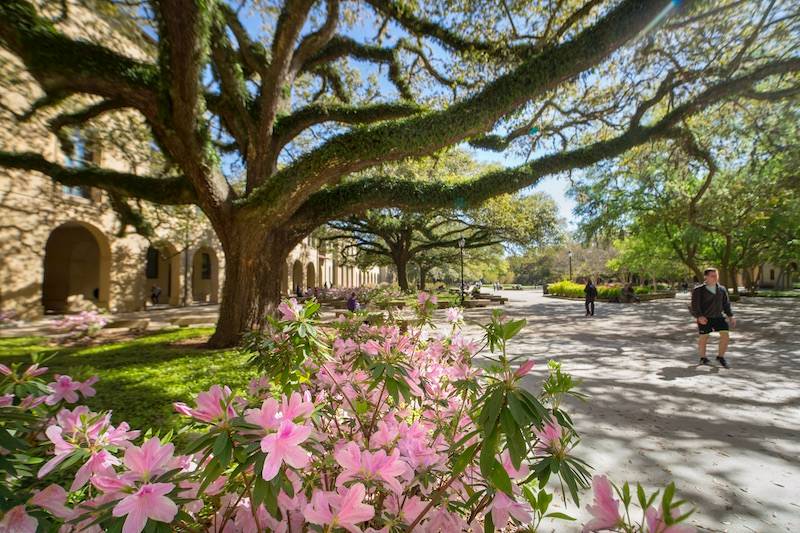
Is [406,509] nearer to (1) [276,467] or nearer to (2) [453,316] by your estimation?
(1) [276,467]

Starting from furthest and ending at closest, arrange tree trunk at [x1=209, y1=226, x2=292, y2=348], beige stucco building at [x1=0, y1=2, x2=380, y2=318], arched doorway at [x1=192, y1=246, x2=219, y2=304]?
arched doorway at [x1=192, y1=246, x2=219, y2=304] < beige stucco building at [x1=0, y1=2, x2=380, y2=318] < tree trunk at [x1=209, y1=226, x2=292, y2=348]

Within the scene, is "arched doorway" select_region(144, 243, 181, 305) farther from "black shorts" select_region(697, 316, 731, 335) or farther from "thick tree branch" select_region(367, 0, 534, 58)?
"black shorts" select_region(697, 316, 731, 335)

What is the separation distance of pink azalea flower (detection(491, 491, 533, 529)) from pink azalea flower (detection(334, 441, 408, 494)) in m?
0.31

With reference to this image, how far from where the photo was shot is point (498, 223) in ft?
62.8

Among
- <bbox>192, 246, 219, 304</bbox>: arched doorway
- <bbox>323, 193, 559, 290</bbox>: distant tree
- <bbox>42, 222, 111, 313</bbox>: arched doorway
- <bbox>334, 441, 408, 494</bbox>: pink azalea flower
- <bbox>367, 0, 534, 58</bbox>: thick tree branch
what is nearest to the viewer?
<bbox>334, 441, 408, 494</bbox>: pink azalea flower

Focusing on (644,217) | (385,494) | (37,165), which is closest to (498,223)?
(644,217)

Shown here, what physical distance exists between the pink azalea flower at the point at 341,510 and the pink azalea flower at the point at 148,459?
0.38 m

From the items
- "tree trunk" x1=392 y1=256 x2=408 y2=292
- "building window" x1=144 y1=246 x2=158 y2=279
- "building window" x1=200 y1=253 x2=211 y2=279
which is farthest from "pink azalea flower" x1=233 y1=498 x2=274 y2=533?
"building window" x1=200 y1=253 x2=211 y2=279

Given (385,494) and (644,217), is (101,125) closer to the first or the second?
(385,494)

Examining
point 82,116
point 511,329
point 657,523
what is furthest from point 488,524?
point 82,116

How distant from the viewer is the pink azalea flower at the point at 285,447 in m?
0.81

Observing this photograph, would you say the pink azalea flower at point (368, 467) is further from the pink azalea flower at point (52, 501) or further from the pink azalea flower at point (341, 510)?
the pink azalea flower at point (52, 501)

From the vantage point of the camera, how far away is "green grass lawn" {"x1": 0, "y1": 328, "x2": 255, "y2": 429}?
4000 mm

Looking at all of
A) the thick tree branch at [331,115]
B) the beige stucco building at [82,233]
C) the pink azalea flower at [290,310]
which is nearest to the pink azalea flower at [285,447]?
the pink azalea flower at [290,310]
